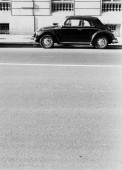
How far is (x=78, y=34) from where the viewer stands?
1748 cm

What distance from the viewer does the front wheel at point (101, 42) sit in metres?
17.5

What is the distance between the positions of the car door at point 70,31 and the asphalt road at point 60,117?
5602 millimetres

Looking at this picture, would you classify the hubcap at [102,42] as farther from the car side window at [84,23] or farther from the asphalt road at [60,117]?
the asphalt road at [60,117]

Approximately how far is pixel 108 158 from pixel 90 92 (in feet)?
11.8

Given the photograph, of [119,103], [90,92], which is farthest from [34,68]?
[119,103]

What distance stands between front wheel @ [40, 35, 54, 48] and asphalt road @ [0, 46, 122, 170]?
553 cm

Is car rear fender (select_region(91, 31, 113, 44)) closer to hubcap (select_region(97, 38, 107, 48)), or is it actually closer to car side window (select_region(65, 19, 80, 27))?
hubcap (select_region(97, 38, 107, 48))

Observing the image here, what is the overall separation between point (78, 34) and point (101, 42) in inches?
39.1

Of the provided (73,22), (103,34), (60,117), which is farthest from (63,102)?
(103,34)

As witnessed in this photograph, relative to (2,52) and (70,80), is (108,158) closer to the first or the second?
(70,80)

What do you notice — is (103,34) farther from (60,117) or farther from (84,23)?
(60,117)

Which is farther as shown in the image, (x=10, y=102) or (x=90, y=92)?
(x=90, y=92)

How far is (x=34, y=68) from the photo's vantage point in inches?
456

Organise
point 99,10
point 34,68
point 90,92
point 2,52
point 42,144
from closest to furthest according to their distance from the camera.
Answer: point 42,144 → point 90,92 → point 34,68 → point 2,52 → point 99,10
